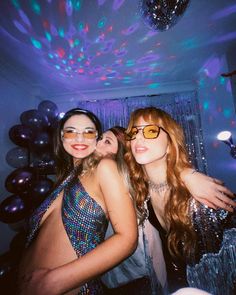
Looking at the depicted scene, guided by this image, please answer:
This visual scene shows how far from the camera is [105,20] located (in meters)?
3.66

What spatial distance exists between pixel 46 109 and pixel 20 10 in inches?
98.7

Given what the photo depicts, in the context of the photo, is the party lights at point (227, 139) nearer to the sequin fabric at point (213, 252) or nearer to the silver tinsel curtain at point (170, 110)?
the silver tinsel curtain at point (170, 110)

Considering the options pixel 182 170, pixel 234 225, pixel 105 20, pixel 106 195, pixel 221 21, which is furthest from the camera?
pixel 221 21

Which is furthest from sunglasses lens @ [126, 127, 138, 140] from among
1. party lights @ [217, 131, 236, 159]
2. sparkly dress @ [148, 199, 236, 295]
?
party lights @ [217, 131, 236, 159]

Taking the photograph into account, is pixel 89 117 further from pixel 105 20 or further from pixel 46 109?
pixel 46 109

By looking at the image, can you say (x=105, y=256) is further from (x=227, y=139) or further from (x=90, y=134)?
(x=227, y=139)

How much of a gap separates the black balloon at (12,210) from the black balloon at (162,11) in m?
4.22

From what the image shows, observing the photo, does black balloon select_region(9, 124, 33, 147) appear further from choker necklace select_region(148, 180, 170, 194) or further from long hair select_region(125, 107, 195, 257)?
choker necklace select_region(148, 180, 170, 194)

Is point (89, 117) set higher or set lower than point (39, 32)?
lower

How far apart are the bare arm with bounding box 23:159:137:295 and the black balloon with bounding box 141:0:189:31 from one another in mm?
2136

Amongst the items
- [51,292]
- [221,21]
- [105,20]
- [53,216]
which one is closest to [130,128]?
[53,216]

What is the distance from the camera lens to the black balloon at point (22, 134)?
15.9ft

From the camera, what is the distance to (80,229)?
1.51m

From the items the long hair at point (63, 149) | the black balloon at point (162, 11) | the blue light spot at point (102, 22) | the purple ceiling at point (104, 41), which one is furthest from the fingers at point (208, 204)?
the blue light spot at point (102, 22)
